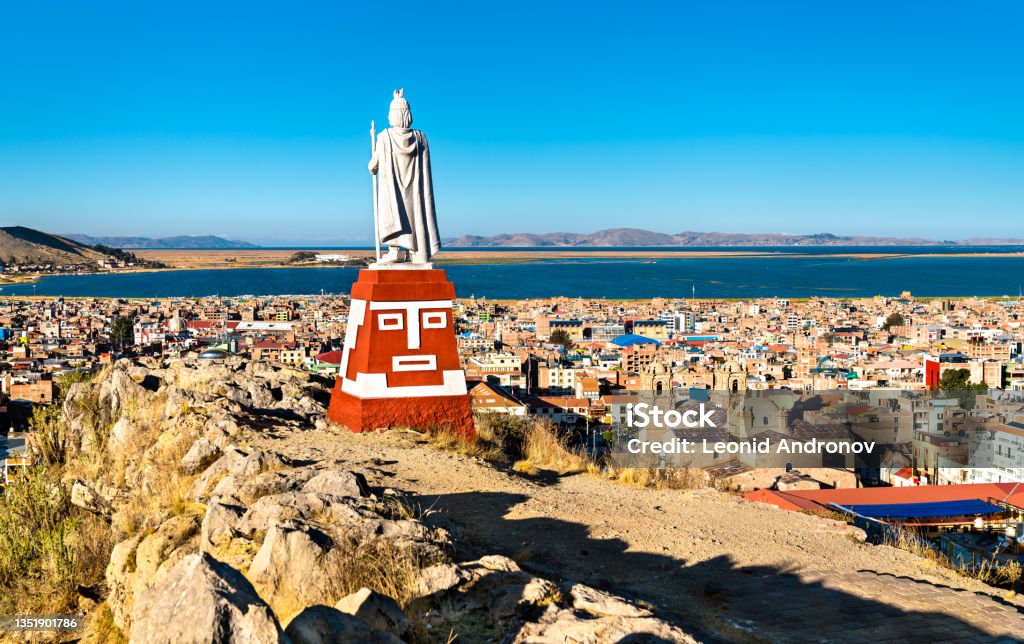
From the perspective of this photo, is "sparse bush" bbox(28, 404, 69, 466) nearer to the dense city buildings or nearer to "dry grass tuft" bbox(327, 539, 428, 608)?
the dense city buildings

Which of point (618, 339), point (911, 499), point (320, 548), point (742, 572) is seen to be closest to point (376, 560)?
point (320, 548)

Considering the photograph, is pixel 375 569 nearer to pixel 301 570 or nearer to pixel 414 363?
pixel 301 570

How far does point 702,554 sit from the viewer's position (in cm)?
624

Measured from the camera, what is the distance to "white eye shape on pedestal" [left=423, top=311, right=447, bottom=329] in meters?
10.0

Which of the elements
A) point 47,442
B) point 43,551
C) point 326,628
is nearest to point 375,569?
point 326,628

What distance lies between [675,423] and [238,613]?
23855 mm

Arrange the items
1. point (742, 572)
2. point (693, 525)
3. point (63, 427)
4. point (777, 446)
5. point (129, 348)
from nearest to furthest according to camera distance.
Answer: point (742, 572), point (693, 525), point (63, 427), point (777, 446), point (129, 348)

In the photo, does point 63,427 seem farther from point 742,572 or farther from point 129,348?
point 129,348

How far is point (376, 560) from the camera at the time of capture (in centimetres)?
442

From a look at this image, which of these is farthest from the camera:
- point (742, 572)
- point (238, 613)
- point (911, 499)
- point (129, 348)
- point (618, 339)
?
point (618, 339)

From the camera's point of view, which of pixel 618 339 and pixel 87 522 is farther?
pixel 618 339

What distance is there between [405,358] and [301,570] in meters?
5.73

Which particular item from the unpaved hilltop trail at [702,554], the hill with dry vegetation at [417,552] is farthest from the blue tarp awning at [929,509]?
the unpaved hilltop trail at [702,554]

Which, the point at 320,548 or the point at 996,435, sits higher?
the point at 320,548
